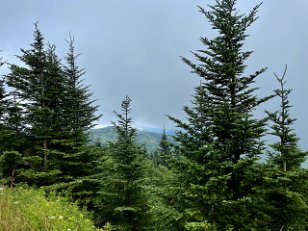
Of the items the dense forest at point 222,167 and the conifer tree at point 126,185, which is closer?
the dense forest at point 222,167

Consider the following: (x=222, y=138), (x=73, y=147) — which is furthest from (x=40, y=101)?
(x=222, y=138)

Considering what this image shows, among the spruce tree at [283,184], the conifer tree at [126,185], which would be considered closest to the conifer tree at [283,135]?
the spruce tree at [283,184]

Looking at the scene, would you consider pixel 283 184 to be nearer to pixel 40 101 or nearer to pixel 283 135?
pixel 283 135

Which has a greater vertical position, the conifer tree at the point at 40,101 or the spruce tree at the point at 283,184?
the conifer tree at the point at 40,101

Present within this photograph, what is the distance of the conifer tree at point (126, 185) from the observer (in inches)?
805

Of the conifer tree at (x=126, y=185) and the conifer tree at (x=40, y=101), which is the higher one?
the conifer tree at (x=40, y=101)

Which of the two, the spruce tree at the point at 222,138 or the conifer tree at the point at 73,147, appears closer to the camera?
the spruce tree at the point at 222,138

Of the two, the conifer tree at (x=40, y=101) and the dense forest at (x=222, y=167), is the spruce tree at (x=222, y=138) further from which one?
A: the conifer tree at (x=40, y=101)

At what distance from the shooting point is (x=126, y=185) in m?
20.5

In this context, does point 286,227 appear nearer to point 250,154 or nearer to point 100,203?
point 250,154

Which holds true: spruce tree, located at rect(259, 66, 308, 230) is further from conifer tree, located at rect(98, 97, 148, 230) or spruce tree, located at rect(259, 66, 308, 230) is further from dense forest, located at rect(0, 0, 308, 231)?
conifer tree, located at rect(98, 97, 148, 230)

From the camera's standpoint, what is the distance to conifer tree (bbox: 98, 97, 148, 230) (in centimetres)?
2044

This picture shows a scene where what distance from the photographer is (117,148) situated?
829 inches

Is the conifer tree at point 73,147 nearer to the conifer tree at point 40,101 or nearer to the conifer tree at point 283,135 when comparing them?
the conifer tree at point 40,101
